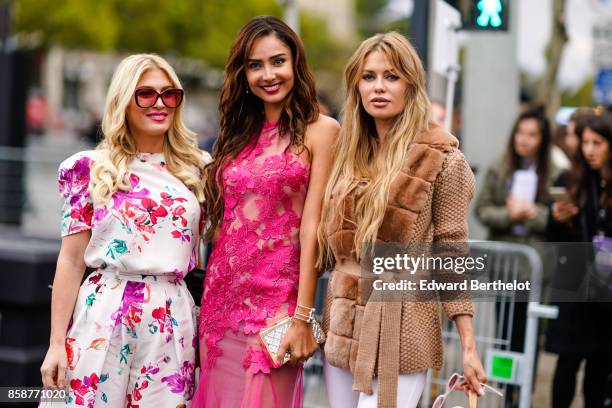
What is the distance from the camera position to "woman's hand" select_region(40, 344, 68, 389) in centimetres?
391

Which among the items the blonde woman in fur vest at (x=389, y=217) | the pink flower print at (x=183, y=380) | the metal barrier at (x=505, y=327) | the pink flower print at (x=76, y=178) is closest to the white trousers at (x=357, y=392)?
the blonde woman in fur vest at (x=389, y=217)

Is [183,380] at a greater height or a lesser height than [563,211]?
lesser

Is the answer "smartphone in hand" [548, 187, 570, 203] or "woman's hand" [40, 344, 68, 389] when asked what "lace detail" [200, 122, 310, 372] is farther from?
"smartphone in hand" [548, 187, 570, 203]

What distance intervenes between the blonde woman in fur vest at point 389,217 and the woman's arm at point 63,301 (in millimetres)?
1093

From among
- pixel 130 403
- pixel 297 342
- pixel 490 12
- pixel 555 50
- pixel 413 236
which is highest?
pixel 555 50

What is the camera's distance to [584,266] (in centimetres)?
569

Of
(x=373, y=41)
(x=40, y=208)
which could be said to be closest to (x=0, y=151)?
(x=40, y=208)

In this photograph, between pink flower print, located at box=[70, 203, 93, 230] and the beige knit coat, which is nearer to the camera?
the beige knit coat

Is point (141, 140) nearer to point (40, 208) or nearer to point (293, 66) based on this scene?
point (293, 66)

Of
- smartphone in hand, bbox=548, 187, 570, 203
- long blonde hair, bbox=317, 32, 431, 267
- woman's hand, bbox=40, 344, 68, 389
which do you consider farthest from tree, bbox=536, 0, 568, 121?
woman's hand, bbox=40, 344, 68, 389

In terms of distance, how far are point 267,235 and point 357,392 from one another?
2.46 feet

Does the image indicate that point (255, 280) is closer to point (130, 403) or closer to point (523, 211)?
point (130, 403)

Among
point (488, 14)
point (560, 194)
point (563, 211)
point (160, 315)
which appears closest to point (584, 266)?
point (563, 211)

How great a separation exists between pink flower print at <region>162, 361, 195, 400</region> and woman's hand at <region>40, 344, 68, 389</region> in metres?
0.43
